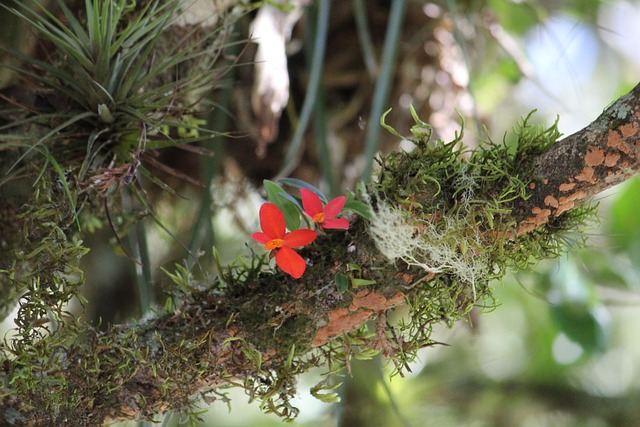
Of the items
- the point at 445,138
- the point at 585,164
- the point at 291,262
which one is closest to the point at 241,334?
the point at 291,262

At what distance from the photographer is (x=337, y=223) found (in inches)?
17.2

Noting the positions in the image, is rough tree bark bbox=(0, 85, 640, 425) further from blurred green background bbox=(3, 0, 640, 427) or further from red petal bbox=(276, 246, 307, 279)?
blurred green background bbox=(3, 0, 640, 427)

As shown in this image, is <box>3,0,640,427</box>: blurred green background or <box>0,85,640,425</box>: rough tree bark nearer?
<box>0,85,640,425</box>: rough tree bark

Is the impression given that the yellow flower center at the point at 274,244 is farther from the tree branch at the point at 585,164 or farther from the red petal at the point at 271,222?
the tree branch at the point at 585,164

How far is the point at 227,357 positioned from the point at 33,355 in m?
0.13

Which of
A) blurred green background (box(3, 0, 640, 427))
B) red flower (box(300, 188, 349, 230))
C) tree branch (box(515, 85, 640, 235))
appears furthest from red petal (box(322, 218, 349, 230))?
blurred green background (box(3, 0, 640, 427))

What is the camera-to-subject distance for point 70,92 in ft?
1.70

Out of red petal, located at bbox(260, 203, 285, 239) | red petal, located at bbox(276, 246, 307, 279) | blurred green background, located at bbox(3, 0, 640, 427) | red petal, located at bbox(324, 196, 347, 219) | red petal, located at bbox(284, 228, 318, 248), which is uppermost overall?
blurred green background, located at bbox(3, 0, 640, 427)

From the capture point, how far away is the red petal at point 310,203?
1.48 feet

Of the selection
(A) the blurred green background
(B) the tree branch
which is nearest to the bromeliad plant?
(B) the tree branch

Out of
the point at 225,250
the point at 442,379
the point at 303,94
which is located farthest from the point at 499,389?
the point at 303,94

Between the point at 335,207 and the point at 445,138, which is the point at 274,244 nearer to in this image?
the point at 335,207

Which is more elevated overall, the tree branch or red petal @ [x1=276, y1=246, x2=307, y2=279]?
red petal @ [x1=276, y1=246, x2=307, y2=279]

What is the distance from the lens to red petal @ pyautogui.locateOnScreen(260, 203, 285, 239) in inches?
17.5
